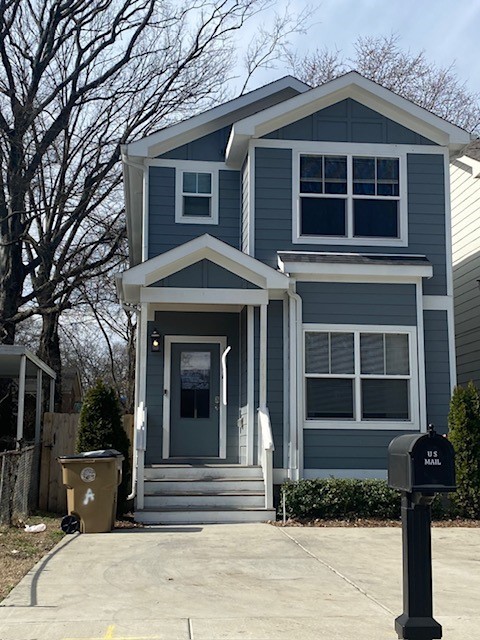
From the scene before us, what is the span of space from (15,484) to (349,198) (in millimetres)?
6748

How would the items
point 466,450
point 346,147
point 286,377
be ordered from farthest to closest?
point 346,147, point 286,377, point 466,450

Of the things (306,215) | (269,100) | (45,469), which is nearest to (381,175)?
(306,215)

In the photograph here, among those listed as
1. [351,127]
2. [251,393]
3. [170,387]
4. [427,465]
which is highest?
[351,127]

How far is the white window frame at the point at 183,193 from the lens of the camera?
13091 mm

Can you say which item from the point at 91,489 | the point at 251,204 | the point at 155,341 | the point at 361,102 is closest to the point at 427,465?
the point at 91,489

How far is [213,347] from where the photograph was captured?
13023 millimetres

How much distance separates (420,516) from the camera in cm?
435

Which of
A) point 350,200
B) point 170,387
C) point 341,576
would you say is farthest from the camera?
point 170,387

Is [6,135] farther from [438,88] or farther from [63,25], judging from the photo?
[438,88]

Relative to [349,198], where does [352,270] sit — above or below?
below

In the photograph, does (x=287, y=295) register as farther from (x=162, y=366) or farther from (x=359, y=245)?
(x=162, y=366)

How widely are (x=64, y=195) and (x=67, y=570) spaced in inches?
570

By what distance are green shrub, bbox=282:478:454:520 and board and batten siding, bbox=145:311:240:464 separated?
2.24 meters

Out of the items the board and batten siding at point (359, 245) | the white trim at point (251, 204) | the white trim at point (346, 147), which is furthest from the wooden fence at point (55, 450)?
the white trim at point (346, 147)
